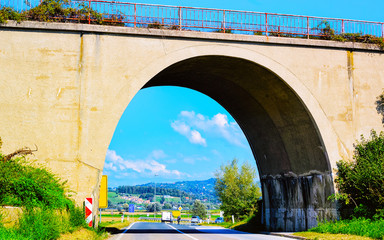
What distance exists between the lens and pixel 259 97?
22.7 meters

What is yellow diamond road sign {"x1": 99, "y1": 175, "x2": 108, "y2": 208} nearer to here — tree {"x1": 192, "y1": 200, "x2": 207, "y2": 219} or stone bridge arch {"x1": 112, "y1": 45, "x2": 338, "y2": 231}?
stone bridge arch {"x1": 112, "y1": 45, "x2": 338, "y2": 231}

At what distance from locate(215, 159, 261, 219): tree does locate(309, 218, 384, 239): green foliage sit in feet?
59.8

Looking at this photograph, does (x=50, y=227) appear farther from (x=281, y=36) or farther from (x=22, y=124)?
(x=281, y=36)

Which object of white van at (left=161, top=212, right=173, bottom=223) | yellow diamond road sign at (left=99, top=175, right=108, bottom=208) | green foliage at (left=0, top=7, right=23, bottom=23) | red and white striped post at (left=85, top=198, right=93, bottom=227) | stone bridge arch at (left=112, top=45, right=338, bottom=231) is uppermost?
green foliage at (left=0, top=7, right=23, bottom=23)

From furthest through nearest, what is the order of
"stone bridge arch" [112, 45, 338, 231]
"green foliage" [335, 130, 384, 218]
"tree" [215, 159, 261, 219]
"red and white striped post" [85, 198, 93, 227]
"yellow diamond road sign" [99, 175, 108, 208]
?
"tree" [215, 159, 261, 219]
"stone bridge arch" [112, 45, 338, 231]
"yellow diamond road sign" [99, 175, 108, 208]
"green foliage" [335, 130, 384, 218]
"red and white striped post" [85, 198, 93, 227]

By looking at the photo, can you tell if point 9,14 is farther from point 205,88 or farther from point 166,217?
point 166,217

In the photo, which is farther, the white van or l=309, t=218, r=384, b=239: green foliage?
the white van

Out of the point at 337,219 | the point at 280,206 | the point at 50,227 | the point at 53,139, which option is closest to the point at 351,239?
the point at 337,219

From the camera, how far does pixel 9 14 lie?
18.2m

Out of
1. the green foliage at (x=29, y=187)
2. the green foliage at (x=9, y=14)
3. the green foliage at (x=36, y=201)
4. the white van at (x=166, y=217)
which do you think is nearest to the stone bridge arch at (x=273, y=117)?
the green foliage at (x=29, y=187)

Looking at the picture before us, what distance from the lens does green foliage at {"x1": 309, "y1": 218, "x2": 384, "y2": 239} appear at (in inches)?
624

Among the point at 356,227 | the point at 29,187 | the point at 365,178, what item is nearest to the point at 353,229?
the point at 356,227

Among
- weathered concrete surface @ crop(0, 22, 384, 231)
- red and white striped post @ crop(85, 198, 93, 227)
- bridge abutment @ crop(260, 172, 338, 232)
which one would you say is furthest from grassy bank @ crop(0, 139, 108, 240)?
bridge abutment @ crop(260, 172, 338, 232)

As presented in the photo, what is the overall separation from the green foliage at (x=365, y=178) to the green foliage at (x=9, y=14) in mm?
14910
